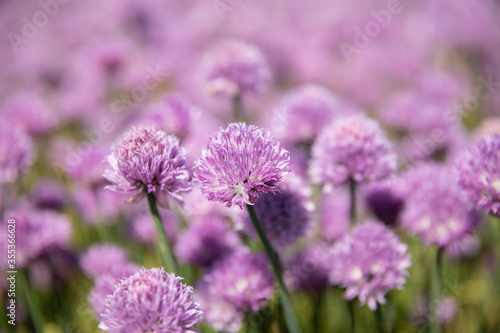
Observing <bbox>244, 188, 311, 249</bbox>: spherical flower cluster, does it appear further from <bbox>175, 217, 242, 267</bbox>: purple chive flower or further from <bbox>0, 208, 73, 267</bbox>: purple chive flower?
<bbox>0, 208, 73, 267</bbox>: purple chive flower

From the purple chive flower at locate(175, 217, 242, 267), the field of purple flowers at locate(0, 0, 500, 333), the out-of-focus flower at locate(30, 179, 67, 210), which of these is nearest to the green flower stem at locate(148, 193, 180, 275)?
the field of purple flowers at locate(0, 0, 500, 333)

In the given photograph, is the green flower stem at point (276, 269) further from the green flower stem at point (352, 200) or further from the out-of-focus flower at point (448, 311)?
the out-of-focus flower at point (448, 311)

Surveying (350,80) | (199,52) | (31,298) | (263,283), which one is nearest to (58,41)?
(199,52)

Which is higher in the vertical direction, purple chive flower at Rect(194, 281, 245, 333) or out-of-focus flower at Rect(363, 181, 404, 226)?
out-of-focus flower at Rect(363, 181, 404, 226)

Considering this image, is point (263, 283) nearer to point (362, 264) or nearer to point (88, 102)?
point (362, 264)

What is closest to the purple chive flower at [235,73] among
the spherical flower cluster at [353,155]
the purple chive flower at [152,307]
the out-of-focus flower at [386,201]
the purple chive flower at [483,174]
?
the spherical flower cluster at [353,155]

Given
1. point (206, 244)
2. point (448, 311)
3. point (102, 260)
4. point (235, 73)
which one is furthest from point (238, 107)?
point (448, 311)

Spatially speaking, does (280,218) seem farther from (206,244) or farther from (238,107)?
(238,107)
